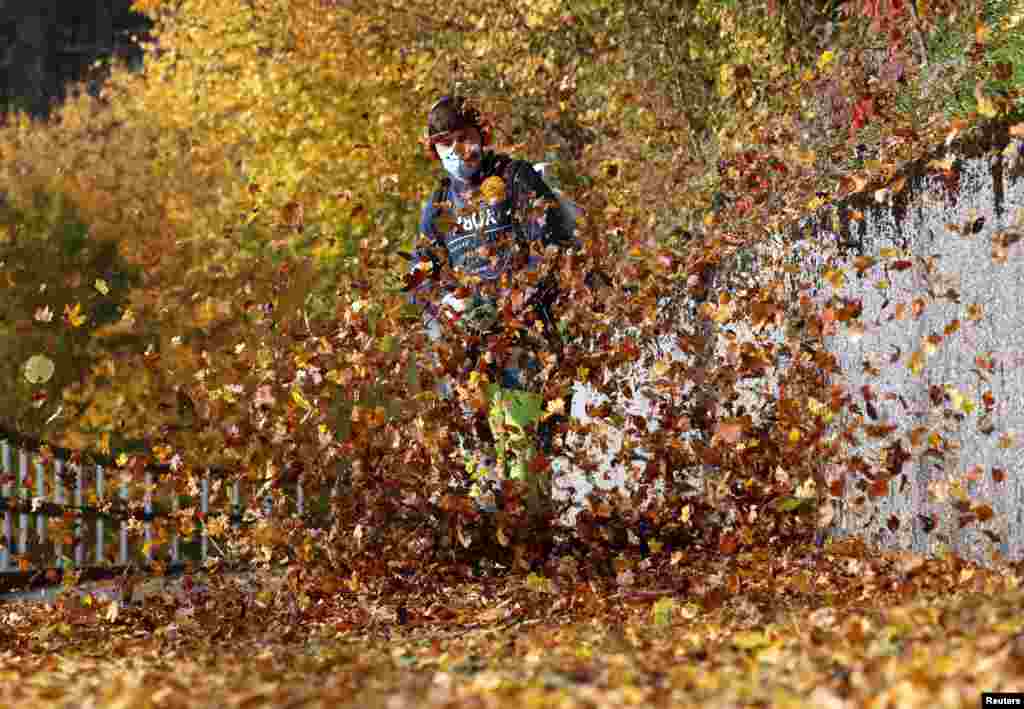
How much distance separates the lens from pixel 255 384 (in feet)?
20.9

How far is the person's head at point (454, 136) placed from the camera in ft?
22.6

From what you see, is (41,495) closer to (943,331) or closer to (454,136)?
(454,136)

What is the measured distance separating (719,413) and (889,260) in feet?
4.17

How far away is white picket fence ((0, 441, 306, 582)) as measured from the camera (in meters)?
6.59

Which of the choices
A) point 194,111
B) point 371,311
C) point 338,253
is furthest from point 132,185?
point 371,311

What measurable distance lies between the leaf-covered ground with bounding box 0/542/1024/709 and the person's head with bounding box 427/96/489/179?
1.78 metres

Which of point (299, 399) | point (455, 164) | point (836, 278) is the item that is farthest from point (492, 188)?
point (836, 278)

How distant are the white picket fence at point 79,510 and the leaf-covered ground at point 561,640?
13.4 inches

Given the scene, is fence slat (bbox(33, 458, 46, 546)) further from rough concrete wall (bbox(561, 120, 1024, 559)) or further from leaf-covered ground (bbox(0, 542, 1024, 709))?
rough concrete wall (bbox(561, 120, 1024, 559))

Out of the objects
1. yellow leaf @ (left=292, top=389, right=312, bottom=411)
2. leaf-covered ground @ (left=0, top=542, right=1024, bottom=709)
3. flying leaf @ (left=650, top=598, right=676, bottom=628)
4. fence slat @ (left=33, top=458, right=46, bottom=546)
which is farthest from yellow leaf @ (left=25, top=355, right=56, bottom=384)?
flying leaf @ (left=650, top=598, right=676, bottom=628)

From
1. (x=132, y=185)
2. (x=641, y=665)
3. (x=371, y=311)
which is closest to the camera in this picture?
(x=641, y=665)

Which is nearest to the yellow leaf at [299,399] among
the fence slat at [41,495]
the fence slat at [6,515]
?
the fence slat at [41,495]

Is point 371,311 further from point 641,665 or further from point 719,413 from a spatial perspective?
point 641,665

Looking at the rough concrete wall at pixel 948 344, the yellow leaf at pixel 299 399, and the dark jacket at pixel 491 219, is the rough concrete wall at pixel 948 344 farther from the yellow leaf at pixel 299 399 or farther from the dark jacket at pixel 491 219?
the yellow leaf at pixel 299 399
